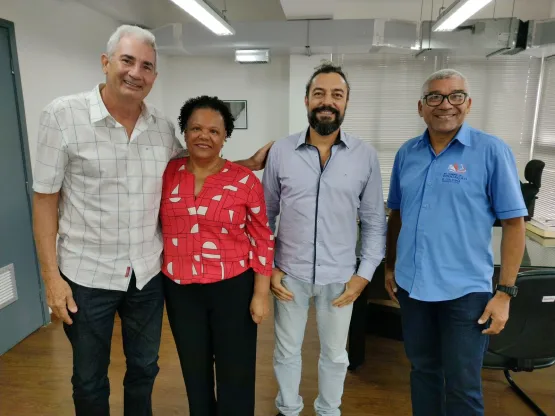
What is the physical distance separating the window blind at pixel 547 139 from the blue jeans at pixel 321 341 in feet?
12.6

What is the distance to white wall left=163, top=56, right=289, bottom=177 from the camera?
516cm

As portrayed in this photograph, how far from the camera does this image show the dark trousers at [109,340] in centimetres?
149

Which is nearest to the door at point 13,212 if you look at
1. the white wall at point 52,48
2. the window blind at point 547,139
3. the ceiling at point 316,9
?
the white wall at point 52,48

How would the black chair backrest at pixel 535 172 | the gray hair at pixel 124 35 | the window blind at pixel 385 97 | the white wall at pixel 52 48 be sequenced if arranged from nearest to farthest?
the gray hair at pixel 124 35, the white wall at pixel 52 48, the black chair backrest at pixel 535 172, the window blind at pixel 385 97

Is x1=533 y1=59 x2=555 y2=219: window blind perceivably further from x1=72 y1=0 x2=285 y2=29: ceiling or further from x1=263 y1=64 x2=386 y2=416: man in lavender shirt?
x1=263 y1=64 x2=386 y2=416: man in lavender shirt

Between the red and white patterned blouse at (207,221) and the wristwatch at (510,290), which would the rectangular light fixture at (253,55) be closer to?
the red and white patterned blouse at (207,221)

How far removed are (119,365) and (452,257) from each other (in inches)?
87.6

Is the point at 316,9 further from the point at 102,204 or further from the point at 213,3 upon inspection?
the point at 102,204

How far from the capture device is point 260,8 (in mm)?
5023

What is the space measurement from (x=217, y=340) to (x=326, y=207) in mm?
726

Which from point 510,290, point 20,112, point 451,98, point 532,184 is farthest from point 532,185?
point 20,112

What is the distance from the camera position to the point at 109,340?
158cm

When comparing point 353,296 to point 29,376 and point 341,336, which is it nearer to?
point 341,336

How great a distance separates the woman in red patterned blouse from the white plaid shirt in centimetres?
9
